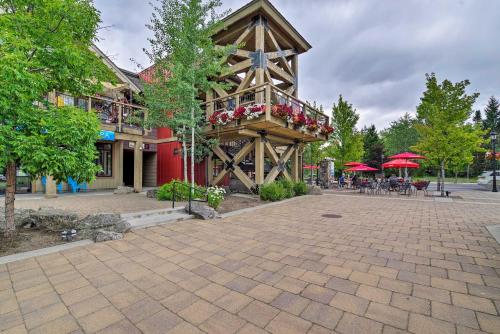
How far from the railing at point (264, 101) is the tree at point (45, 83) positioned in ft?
19.2

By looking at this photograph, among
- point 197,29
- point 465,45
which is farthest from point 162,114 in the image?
point 465,45

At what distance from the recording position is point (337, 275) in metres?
2.91

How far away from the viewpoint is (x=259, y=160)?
10367 mm

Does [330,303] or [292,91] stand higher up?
[292,91]

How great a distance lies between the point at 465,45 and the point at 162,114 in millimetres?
11009

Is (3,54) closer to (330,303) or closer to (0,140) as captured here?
(0,140)

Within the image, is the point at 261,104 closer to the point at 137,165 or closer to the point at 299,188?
the point at 299,188

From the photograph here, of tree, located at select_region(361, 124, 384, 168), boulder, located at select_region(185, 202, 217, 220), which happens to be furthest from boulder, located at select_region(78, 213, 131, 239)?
tree, located at select_region(361, 124, 384, 168)

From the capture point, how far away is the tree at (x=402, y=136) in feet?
131

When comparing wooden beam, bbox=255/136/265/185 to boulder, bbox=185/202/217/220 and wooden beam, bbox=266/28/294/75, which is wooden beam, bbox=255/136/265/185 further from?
wooden beam, bbox=266/28/294/75

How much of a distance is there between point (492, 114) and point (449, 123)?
59.5 meters

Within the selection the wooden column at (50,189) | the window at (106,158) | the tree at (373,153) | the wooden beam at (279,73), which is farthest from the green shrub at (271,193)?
the tree at (373,153)

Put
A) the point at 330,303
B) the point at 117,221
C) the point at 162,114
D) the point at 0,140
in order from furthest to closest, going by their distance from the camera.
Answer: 1. the point at 162,114
2. the point at 117,221
3. the point at 0,140
4. the point at 330,303

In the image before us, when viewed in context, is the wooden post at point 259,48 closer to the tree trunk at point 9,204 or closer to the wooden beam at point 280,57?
the wooden beam at point 280,57
